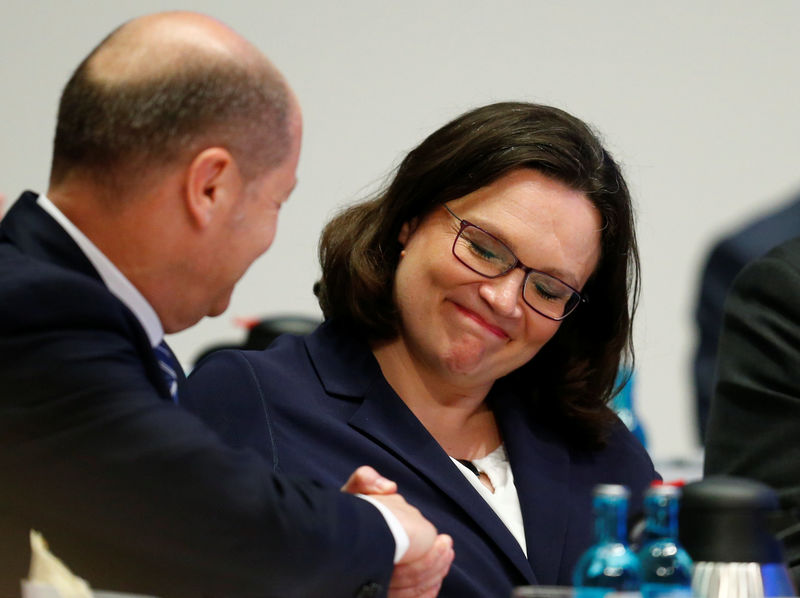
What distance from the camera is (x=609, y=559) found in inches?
42.7

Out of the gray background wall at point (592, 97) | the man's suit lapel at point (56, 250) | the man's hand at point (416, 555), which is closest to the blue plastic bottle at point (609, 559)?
the man's hand at point (416, 555)

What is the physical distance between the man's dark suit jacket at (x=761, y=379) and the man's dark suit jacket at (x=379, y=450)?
0.80 ft

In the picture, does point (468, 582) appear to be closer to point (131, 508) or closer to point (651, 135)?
point (131, 508)

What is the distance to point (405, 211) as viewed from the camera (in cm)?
197

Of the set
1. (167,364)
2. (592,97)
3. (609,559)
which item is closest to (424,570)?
(609,559)

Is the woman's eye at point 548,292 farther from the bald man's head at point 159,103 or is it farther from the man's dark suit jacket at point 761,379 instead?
the bald man's head at point 159,103

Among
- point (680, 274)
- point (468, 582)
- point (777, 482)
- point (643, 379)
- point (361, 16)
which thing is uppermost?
point (361, 16)

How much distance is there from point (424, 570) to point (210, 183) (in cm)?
48

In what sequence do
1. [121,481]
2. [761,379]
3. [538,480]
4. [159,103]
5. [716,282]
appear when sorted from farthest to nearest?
[716,282], [538,480], [761,379], [159,103], [121,481]

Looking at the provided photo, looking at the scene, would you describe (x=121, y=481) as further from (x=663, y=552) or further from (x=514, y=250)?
(x=514, y=250)

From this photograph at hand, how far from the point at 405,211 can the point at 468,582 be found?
25.1 inches

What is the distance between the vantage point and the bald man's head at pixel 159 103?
1.17m

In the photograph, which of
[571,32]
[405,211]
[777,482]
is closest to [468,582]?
[777,482]

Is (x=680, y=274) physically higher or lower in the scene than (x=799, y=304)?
lower
